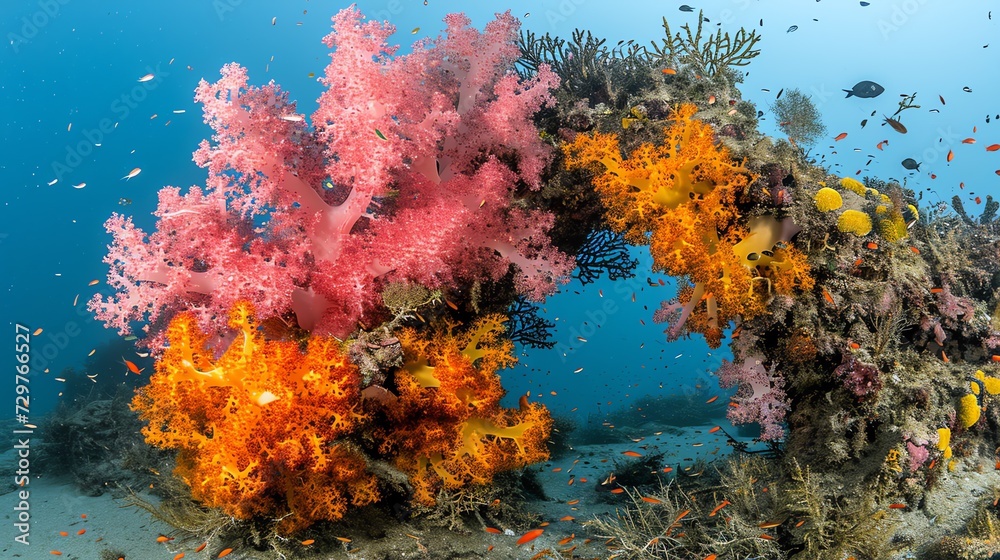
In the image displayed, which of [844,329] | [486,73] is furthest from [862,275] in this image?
[486,73]

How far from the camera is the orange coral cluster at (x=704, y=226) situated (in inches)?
169

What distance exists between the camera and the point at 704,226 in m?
4.41

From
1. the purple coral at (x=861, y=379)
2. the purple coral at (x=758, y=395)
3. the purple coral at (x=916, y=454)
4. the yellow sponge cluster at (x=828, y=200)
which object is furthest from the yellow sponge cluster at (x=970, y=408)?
the yellow sponge cluster at (x=828, y=200)

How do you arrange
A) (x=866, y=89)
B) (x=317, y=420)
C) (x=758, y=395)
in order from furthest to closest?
(x=866, y=89), (x=758, y=395), (x=317, y=420)

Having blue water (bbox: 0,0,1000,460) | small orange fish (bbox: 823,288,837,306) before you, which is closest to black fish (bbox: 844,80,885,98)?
small orange fish (bbox: 823,288,837,306)

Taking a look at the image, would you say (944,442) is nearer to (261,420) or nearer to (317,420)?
(317,420)

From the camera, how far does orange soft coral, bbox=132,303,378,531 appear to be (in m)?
3.56

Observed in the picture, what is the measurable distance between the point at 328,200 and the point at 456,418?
8.62ft

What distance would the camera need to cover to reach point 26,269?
55.6 m

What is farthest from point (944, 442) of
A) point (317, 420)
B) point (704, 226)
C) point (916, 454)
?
point (317, 420)

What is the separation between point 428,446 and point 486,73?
12.9 ft

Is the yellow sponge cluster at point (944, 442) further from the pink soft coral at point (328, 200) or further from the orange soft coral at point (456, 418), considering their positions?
the pink soft coral at point (328, 200)

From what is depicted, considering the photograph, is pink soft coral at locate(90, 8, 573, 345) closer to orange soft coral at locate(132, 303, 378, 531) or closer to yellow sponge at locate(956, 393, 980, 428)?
orange soft coral at locate(132, 303, 378, 531)

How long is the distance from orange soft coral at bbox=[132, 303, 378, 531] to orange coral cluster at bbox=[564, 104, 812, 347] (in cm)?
315
